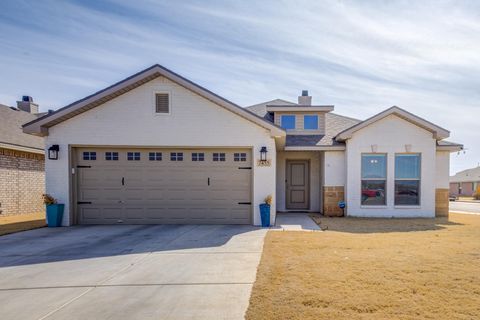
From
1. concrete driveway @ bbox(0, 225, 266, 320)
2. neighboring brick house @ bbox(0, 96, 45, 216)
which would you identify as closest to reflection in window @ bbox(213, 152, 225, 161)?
concrete driveway @ bbox(0, 225, 266, 320)

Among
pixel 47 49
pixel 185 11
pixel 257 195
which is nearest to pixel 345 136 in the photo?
pixel 257 195

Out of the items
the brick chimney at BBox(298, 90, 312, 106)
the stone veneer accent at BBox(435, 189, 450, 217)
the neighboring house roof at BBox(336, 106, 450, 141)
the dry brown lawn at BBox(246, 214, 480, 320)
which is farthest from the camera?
the brick chimney at BBox(298, 90, 312, 106)

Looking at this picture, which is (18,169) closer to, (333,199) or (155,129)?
(155,129)

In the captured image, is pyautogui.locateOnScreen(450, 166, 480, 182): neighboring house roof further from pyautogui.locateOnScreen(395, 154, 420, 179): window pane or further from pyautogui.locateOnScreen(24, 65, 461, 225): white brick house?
pyautogui.locateOnScreen(24, 65, 461, 225): white brick house

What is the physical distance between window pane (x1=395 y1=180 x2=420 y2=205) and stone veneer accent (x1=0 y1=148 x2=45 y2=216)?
16390 mm

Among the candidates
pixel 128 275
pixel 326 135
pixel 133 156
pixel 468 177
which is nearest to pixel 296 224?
pixel 326 135

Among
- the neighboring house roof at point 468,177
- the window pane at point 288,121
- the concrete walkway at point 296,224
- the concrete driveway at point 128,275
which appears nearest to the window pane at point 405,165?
the concrete walkway at point 296,224

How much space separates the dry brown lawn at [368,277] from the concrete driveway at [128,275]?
448mm

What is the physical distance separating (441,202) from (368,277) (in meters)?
10.2

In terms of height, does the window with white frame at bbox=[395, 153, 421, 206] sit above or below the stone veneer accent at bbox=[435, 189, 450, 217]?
above

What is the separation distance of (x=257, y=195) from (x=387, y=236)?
409 centimetres

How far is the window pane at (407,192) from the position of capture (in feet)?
39.7

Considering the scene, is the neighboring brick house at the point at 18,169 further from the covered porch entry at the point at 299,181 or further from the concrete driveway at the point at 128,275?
the covered porch entry at the point at 299,181

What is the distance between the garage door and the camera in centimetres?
1036
